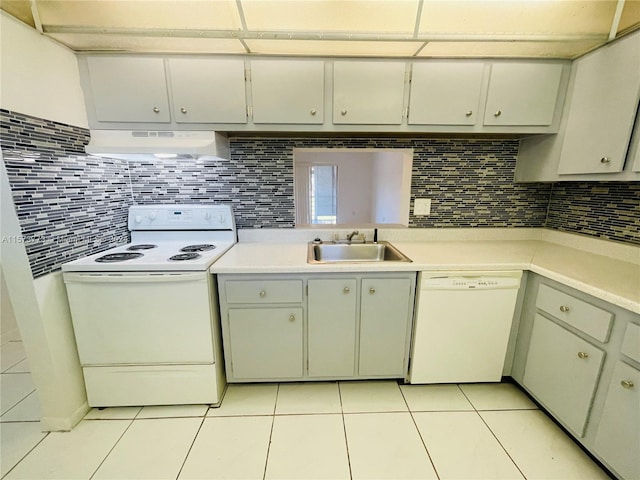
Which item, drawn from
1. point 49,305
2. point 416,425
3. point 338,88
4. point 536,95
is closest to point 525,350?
point 416,425

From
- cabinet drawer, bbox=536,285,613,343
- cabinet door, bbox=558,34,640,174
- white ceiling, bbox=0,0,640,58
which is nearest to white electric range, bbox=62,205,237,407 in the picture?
white ceiling, bbox=0,0,640,58

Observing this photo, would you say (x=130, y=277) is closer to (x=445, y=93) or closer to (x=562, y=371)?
(x=445, y=93)

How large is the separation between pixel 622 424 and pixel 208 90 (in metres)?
2.54

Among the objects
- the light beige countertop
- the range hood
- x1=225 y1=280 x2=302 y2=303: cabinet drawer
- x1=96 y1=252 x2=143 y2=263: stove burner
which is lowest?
x1=225 y1=280 x2=302 y2=303: cabinet drawer

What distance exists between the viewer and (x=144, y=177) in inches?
78.8

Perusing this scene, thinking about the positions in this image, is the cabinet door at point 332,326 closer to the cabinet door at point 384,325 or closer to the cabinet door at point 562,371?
the cabinet door at point 384,325

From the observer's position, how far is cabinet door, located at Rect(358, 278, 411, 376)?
1.64 metres

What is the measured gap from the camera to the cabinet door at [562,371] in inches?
50.9

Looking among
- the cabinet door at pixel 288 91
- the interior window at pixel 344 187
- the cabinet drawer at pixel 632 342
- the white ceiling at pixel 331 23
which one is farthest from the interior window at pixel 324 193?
the cabinet drawer at pixel 632 342

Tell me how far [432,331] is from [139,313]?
5.56ft

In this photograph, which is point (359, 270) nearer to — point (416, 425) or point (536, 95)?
point (416, 425)

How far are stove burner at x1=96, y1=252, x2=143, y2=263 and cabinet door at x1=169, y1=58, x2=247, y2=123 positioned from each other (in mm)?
841

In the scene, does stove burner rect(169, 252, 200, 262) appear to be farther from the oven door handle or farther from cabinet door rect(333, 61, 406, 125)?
cabinet door rect(333, 61, 406, 125)

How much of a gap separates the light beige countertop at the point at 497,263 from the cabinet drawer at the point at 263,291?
0.08 m
